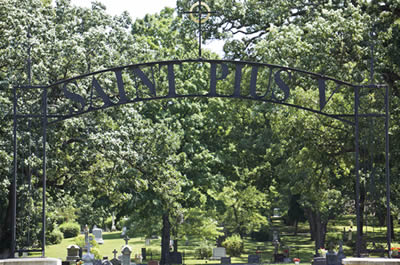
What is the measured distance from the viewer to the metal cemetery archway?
47.4 ft

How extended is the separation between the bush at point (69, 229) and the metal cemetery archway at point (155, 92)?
25.9 meters

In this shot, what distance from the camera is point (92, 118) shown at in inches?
901

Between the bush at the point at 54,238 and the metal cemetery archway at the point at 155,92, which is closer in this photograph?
the metal cemetery archway at the point at 155,92

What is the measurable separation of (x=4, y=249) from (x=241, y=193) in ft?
61.1

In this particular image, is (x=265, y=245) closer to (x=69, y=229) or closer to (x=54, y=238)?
(x=54, y=238)

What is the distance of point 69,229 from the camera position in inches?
2162

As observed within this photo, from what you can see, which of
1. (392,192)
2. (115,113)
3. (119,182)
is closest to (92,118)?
(115,113)

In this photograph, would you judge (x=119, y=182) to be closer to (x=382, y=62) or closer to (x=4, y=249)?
(x=4, y=249)

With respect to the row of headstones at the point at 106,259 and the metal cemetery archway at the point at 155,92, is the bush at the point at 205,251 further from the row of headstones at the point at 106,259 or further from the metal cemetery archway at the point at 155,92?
the metal cemetery archway at the point at 155,92

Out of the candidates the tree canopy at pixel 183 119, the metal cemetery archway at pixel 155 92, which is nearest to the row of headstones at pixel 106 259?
the tree canopy at pixel 183 119

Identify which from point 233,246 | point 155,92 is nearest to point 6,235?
point 155,92

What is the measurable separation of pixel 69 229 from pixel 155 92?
4140cm

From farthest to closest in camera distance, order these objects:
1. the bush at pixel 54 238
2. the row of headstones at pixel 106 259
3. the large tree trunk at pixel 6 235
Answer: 1. the bush at pixel 54 238
2. the row of headstones at pixel 106 259
3. the large tree trunk at pixel 6 235

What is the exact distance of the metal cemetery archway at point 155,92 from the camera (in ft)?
47.4
